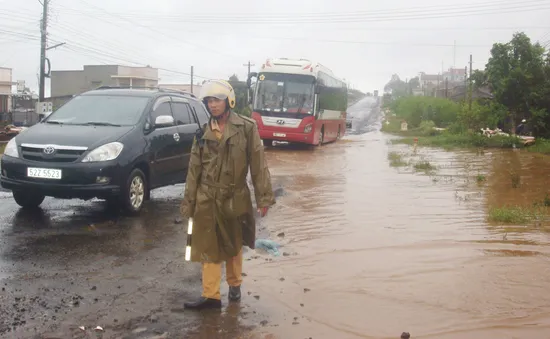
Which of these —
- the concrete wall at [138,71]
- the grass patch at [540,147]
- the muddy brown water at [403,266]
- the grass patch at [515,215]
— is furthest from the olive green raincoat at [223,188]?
the concrete wall at [138,71]

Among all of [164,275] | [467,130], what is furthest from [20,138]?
[467,130]

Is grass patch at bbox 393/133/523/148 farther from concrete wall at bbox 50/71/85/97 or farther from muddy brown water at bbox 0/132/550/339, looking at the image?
concrete wall at bbox 50/71/85/97

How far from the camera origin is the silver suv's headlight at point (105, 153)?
8039 millimetres

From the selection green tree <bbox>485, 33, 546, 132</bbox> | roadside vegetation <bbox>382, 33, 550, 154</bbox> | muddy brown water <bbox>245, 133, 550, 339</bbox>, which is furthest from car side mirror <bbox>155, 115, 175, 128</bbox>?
green tree <bbox>485, 33, 546, 132</bbox>

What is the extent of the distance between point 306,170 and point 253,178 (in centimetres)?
1110

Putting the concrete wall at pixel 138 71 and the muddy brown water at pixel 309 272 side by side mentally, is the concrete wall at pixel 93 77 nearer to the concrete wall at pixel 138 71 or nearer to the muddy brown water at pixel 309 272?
the concrete wall at pixel 138 71

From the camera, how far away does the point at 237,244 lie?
491cm

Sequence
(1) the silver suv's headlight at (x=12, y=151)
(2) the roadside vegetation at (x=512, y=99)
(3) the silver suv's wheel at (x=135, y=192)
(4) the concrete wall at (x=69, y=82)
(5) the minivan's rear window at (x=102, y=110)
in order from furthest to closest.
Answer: (4) the concrete wall at (x=69, y=82), (2) the roadside vegetation at (x=512, y=99), (5) the minivan's rear window at (x=102, y=110), (3) the silver suv's wheel at (x=135, y=192), (1) the silver suv's headlight at (x=12, y=151)

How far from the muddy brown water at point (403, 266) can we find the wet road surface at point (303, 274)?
0.6 inches

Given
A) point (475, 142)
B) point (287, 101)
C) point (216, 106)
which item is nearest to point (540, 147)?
point (475, 142)

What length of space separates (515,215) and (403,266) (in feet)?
10.2

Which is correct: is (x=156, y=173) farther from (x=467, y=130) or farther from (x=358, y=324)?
(x=467, y=130)

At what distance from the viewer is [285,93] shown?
2323 cm

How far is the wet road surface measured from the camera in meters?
4.61
